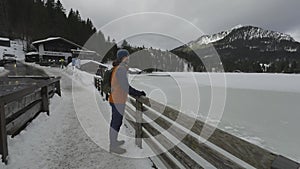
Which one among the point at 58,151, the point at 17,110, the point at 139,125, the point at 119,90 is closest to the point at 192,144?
the point at 119,90

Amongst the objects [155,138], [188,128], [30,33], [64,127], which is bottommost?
[64,127]

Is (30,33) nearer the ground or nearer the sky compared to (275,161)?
nearer the sky

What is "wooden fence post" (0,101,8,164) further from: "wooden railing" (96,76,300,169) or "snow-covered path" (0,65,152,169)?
"wooden railing" (96,76,300,169)

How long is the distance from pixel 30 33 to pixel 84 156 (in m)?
70.1

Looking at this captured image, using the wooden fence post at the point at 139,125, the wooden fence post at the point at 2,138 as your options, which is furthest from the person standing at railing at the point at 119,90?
the wooden fence post at the point at 2,138

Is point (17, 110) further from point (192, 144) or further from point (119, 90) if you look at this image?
point (192, 144)

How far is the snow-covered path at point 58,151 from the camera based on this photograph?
144 inches

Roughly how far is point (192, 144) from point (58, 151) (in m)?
2.60

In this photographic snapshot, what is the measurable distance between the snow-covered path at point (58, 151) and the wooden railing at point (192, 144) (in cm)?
52

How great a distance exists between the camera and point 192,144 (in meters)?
2.75

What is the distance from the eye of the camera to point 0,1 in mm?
60375

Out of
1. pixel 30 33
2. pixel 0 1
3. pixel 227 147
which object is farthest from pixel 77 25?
pixel 227 147

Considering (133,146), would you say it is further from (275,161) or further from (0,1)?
(0,1)

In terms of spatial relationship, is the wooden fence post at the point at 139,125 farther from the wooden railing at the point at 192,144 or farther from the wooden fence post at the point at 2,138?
the wooden fence post at the point at 2,138
